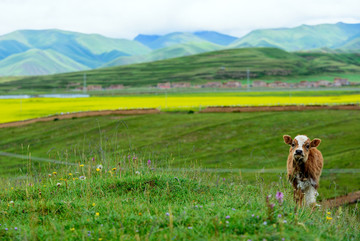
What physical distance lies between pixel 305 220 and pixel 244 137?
98.8ft

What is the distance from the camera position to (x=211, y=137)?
3753cm

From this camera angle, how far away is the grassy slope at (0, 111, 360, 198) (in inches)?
1153

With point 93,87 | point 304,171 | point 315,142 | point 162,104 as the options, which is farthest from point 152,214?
Answer: point 93,87

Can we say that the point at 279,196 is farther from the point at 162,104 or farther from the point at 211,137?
the point at 162,104

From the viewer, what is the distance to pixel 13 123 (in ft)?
174

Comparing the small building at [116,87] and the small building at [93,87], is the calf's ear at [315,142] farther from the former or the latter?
the small building at [116,87]

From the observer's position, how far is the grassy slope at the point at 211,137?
96.1 feet

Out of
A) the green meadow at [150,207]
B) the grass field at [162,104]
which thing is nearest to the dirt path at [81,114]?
the grass field at [162,104]

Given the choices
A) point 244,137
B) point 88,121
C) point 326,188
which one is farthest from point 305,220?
point 88,121

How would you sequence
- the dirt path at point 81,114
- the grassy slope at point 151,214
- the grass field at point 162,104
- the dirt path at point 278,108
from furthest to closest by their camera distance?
the grass field at point 162,104
the dirt path at point 81,114
the dirt path at point 278,108
the grassy slope at point 151,214

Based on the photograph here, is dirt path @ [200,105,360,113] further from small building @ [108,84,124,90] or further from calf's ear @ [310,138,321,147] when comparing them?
small building @ [108,84,124,90]

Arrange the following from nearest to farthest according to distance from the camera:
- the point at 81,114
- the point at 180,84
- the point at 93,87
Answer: the point at 81,114, the point at 180,84, the point at 93,87

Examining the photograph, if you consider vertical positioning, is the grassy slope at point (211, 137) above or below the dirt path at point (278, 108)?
below

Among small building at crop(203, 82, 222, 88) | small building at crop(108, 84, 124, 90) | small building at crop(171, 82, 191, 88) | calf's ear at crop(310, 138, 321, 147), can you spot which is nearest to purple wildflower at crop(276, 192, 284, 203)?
calf's ear at crop(310, 138, 321, 147)
